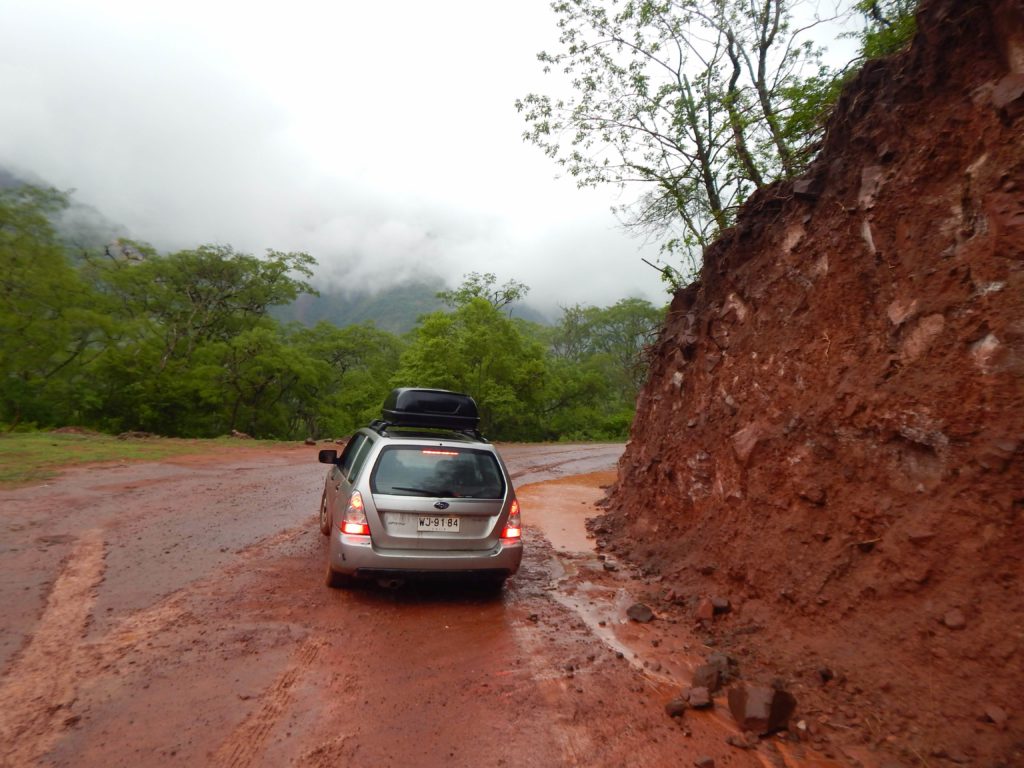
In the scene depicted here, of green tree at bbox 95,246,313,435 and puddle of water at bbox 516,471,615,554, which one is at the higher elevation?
green tree at bbox 95,246,313,435

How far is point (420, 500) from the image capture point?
17.6 ft

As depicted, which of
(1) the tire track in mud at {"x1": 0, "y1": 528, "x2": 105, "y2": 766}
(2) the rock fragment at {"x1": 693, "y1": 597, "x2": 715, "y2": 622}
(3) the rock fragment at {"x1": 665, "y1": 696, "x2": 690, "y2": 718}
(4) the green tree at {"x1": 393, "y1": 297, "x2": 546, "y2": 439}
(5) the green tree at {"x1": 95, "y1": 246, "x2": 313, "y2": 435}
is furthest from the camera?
(4) the green tree at {"x1": 393, "y1": 297, "x2": 546, "y2": 439}

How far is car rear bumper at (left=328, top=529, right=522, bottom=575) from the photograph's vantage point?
5.22m

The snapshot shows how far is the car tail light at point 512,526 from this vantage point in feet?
18.6

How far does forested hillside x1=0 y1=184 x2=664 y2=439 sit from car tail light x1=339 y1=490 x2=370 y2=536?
15.9m

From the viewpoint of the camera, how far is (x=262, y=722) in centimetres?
336

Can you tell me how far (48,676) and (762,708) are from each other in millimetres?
4452

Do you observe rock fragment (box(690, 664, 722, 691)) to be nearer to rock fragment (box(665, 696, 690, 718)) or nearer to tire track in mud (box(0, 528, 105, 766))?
rock fragment (box(665, 696, 690, 718))

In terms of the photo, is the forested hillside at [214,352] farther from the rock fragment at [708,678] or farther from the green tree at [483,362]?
the rock fragment at [708,678]

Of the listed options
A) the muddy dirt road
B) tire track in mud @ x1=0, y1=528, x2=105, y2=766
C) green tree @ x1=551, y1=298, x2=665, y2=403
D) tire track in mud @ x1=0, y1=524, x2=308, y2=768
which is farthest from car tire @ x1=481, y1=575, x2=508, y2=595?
green tree @ x1=551, y1=298, x2=665, y2=403

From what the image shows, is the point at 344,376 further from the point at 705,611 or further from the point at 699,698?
the point at 699,698

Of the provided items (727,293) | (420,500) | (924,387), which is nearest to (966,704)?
(924,387)

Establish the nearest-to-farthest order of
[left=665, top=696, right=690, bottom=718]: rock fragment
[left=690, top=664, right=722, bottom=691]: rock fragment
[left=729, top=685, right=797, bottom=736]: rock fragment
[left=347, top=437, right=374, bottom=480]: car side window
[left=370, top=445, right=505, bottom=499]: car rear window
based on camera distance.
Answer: [left=729, top=685, right=797, bottom=736]: rock fragment < [left=665, top=696, right=690, bottom=718]: rock fragment < [left=690, top=664, right=722, bottom=691]: rock fragment < [left=370, top=445, right=505, bottom=499]: car rear window < [left=347, top=437, right=374, bottom=480]: car side window

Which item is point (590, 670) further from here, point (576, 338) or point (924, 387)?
point (576, 338)
